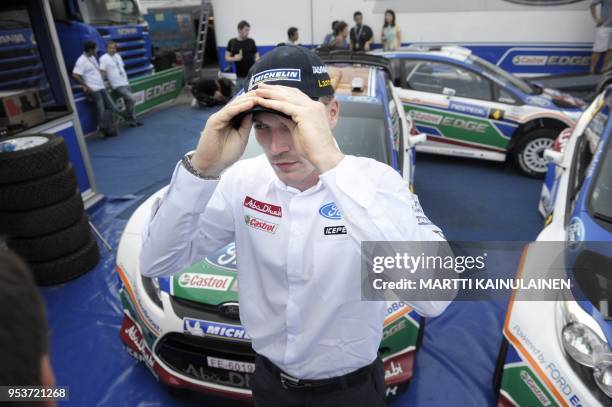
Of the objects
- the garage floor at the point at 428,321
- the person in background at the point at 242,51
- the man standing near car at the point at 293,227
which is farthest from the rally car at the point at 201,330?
the person in background at the point at 242,51

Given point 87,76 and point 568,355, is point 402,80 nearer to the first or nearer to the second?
point 568,355

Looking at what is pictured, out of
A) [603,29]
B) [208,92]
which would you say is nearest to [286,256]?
[208,92]

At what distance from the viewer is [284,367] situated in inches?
56.5

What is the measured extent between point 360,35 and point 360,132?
8142 millimetres

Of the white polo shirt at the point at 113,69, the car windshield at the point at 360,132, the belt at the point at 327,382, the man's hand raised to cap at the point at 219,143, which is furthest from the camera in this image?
the white polo shirt at the point at 113,69

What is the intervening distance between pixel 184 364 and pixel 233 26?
11669 millimetres

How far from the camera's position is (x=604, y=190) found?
255 cm

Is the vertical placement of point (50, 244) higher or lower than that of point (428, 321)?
higher

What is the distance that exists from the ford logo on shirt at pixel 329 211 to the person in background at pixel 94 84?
25.2 ft

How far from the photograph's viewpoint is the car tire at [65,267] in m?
3.64

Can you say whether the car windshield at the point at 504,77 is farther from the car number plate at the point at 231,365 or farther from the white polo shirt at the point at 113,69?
the white polo shirt at the point at 113,69

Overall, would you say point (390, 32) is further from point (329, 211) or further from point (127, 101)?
point (329, 211)

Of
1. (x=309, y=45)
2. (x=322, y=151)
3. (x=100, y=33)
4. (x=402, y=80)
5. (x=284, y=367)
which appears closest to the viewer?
(x=322, y=151)

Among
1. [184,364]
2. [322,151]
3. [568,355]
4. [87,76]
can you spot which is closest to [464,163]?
[568,355]
